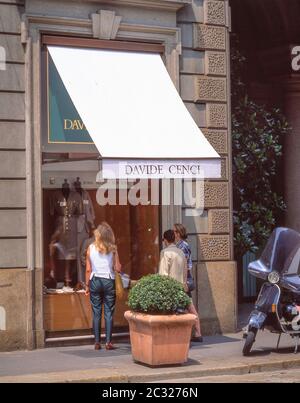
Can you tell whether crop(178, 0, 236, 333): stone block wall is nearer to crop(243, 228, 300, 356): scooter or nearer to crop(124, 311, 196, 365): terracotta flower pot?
crop(243, 228, 300, 356): scooter

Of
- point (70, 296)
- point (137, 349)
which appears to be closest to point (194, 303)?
point (70, 296)

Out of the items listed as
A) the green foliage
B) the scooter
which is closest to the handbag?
the scooter

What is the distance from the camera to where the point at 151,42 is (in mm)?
16266

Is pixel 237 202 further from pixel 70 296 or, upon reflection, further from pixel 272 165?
pixel 70 296

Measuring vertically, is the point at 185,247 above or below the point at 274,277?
above

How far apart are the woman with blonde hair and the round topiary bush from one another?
1.32m

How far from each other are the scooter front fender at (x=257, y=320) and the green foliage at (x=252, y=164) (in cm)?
447

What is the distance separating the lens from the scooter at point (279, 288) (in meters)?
14.0

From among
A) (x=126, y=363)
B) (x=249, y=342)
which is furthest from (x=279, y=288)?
(x=126, y=363)

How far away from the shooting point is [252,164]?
18797 millimetres

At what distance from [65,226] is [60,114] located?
1.78 metres

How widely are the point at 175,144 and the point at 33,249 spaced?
264 centimetres

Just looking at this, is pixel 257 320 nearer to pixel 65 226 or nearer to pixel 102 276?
pixel 102 276

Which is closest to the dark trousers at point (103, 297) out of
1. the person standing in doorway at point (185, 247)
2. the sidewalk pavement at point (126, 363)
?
the sidewalk pavement at point (126, 363)
